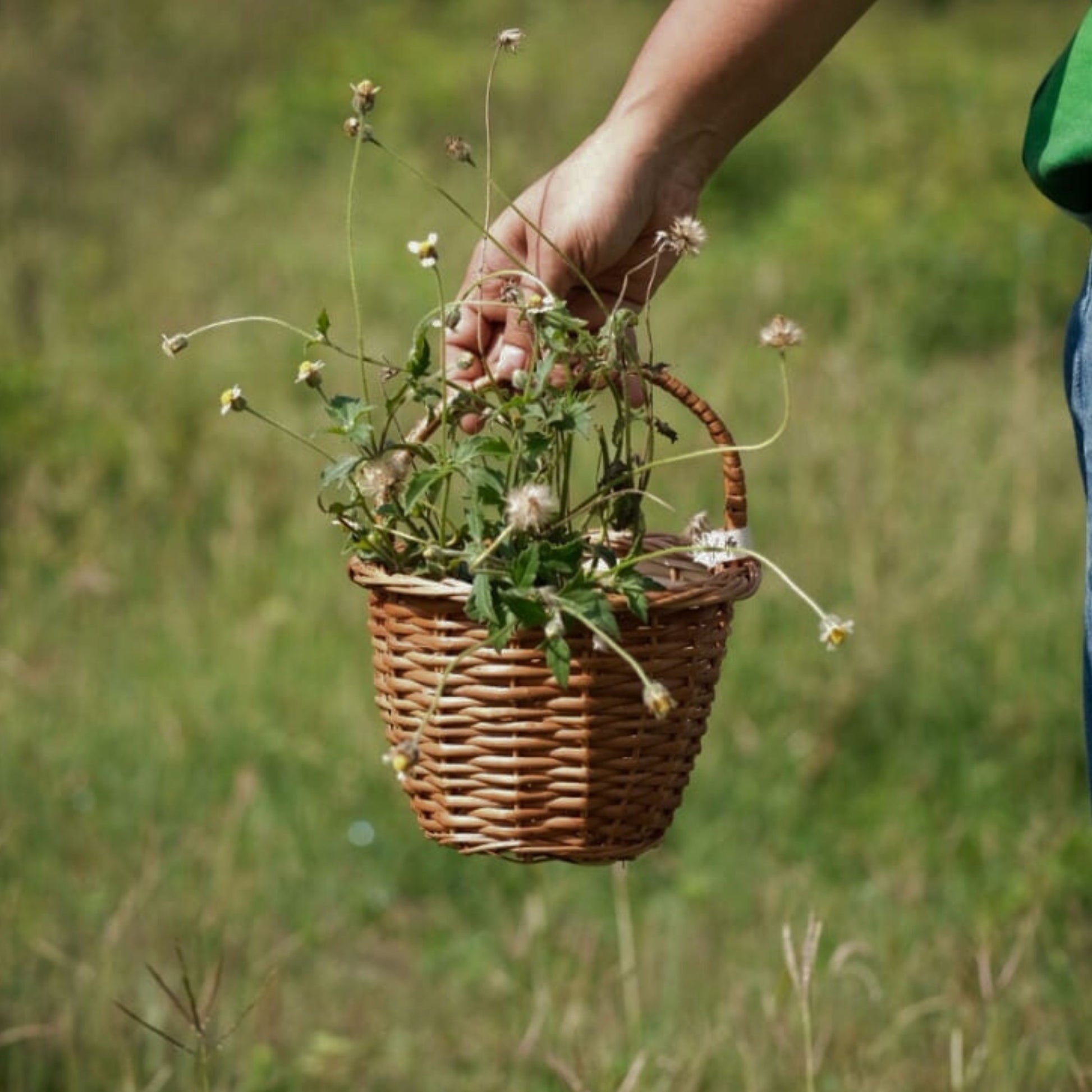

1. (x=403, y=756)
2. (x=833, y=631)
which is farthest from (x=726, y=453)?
(x=403, y=756)

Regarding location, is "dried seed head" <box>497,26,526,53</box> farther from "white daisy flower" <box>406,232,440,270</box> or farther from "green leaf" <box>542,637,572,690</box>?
"green leaf" <box>542,637,572,690</box>

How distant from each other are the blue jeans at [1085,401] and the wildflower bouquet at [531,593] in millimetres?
219

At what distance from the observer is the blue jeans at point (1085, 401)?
58.5 inches

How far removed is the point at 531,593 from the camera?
1553mm

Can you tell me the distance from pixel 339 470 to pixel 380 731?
2.44 metres

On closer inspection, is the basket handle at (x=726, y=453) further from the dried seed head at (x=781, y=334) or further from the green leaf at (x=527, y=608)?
the green leaf at (x=527, y=608)

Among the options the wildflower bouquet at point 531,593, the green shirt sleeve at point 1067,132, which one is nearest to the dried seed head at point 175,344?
the wildflower bouquet at point 531,593

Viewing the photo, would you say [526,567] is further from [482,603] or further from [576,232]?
[576,232]

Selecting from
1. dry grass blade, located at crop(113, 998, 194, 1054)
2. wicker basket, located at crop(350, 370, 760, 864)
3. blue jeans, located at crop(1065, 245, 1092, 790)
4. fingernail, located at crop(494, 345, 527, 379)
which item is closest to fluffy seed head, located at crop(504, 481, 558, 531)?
wicker basket, located at crop(350, 370, 760, 864)

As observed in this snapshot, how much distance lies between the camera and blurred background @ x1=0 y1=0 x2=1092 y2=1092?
9.51ft

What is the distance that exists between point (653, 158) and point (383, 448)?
38 cm

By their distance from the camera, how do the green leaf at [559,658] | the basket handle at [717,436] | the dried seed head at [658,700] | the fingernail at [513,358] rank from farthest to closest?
the fingernail at [513,358] < the basket handle at [717,436] < the green leaf at [559,658] < the dried seed head at [658,700]

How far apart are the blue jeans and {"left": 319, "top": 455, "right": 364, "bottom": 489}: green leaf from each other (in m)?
0.60

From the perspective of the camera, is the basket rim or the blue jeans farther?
the basket rim
